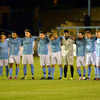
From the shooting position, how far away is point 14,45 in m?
23.2

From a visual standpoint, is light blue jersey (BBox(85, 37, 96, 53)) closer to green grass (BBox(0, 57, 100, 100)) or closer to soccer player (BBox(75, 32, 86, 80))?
soccer player (BBox(75, 32, 86, 80))

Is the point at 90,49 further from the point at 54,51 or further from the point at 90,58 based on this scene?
the point at 54,51

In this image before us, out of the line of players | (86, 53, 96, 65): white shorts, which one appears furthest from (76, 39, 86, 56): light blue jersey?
(86, 53, 96, 65): white shorts

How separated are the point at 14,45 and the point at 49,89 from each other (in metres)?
4.76

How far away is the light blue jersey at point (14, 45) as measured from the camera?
2316cm

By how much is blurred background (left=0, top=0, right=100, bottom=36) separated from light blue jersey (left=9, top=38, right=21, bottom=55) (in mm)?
31660

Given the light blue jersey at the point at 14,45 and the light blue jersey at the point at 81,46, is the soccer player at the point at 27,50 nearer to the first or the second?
the light blue jersey at the point at 14,45

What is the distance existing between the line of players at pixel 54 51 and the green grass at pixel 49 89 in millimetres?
779

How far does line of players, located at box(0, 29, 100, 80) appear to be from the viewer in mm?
22281

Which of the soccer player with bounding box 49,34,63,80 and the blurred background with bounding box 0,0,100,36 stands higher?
the blurred background with bounding box 0,0,100,36

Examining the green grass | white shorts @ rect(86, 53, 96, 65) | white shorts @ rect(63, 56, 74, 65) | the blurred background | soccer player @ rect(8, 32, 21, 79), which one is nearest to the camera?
the green grass

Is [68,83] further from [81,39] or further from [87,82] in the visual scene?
[81,39]

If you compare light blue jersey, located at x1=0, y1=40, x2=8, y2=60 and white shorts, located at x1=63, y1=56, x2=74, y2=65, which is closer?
white shorts, located at x1=63, y1=56, x2=74, y2=65

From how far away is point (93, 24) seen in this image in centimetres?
4931
